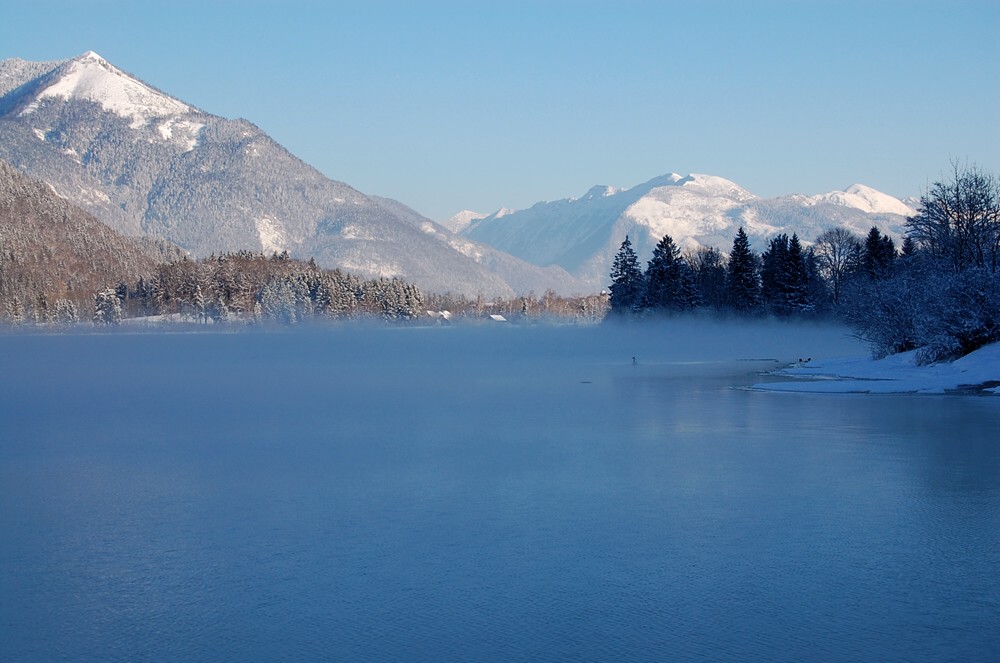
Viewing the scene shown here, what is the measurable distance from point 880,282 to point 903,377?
12888 mm

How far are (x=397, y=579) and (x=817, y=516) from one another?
6.40m

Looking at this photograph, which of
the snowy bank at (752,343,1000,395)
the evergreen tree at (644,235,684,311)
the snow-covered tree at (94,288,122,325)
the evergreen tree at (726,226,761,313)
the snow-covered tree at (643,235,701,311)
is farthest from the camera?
the snow-covered tree at (94,288,122,325)

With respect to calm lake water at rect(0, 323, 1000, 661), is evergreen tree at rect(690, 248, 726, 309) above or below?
above

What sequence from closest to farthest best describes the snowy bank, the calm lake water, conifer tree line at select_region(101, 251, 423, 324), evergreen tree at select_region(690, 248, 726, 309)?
the calm lake water < the snowy bank < evergreen tree at select_region(690, 248, 726, 309) < conifer tree line at select_region(101, 251, 423, 324)

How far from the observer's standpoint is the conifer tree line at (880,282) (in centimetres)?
3875

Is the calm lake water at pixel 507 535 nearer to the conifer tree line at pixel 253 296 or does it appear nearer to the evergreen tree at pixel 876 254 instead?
the evergreen tree at pixel 876 254

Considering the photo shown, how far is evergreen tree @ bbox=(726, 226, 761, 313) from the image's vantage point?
301 feet

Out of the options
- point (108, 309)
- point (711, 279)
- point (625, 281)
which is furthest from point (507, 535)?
point (108, 309)

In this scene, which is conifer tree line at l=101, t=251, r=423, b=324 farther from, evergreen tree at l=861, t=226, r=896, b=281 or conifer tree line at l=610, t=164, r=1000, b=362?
evergreen tree at l=861, t=226, r=896, b=281

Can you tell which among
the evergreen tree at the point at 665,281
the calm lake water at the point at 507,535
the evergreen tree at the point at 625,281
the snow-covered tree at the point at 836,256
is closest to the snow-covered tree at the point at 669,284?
the evergreen tree at the point at 665,281

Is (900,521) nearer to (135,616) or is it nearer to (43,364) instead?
(135,616)

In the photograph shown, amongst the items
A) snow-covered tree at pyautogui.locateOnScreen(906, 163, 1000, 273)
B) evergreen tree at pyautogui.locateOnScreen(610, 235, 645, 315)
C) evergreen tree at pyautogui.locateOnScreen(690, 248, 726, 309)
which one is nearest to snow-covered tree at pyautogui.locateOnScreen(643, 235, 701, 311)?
evergreen tree at pyautogui.locateOnScreen(690, 248, 726, 309)

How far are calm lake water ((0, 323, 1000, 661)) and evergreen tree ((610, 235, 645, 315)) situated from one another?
2875 inches

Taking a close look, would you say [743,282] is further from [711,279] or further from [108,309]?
[108,309]
